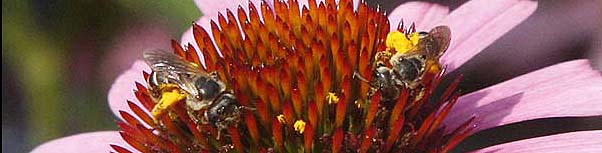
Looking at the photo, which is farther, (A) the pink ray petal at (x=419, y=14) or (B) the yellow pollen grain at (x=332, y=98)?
(A) the pink ray petal at (x=419, y=14)

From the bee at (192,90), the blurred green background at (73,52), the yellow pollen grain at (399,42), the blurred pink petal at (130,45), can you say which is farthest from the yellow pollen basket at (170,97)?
the blurred pink petal at (130,45)

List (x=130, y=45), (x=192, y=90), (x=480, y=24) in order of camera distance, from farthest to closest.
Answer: (x=130, y=45)
(x=480, y=24)
(x=192, y=90)

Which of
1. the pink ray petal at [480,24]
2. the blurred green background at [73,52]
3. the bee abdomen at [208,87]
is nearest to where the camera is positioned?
the bee abdomen at [208,87]

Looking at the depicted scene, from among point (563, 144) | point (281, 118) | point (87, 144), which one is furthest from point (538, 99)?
point (87, 144)

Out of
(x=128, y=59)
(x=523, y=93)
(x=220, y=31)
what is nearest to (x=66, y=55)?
(x=128, y=59)

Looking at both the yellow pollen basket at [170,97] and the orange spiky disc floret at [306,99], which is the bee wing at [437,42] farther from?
the yellow pollen basket at [170,97]

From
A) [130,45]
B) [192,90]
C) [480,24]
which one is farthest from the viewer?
[130,45]

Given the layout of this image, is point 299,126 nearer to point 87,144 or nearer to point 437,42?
point 437,42
